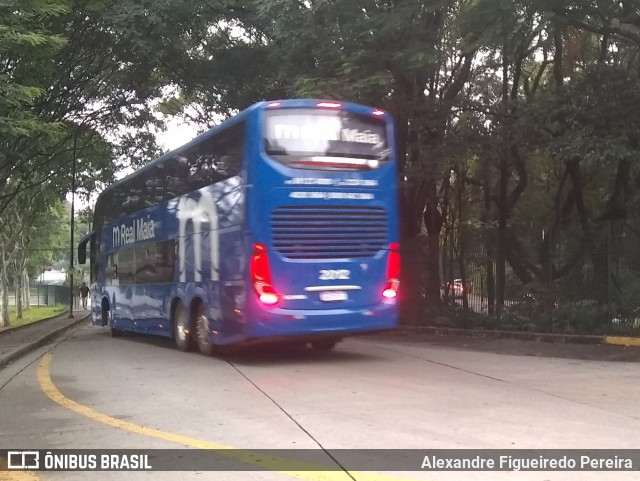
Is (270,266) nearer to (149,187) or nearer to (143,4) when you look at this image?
(149,187)

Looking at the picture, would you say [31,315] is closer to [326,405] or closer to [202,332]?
[202,332]

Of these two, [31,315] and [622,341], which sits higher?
[622,341]

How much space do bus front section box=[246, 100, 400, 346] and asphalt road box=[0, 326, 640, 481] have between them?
0.89m

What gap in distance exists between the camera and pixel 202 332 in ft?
41.3

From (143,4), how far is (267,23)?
3149 millimetres


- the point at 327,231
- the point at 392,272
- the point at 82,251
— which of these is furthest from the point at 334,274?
the point at 82,251

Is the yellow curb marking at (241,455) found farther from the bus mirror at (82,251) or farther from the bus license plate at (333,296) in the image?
the bus mirror at (82,251)

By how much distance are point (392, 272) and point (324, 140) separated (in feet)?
8.35

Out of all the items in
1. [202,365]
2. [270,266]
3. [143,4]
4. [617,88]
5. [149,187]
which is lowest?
[202,365]

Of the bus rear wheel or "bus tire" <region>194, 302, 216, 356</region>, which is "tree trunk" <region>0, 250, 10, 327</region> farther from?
"bus tire" <region>194, 302, 216, 356</region>

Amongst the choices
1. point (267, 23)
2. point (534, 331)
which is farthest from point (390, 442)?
point (267, 23)

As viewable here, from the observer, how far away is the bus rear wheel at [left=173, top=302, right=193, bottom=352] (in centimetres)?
1328

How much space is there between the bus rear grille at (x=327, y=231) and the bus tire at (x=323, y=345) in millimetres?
2661

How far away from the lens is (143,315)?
52.2 ft
